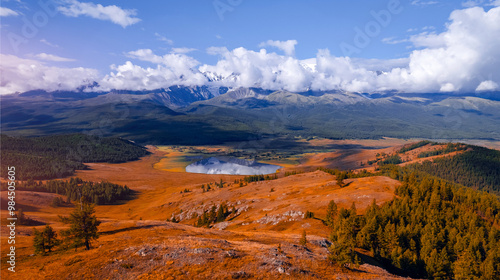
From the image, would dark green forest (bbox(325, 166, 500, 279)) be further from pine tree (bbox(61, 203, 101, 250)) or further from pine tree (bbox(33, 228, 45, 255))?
pine tree (bbox(33, 228, 45, 255))

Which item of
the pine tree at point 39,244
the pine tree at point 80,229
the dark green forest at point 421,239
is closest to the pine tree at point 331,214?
the dark green forest at point 421,239

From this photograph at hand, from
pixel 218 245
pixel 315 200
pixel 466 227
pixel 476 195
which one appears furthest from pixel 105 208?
pixel 476 195

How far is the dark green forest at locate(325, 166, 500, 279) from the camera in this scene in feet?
195

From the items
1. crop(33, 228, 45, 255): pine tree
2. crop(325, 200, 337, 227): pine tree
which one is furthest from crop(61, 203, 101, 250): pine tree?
crop(325, 200, 337, 227): pine tree

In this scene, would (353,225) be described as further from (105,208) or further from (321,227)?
(105,208)

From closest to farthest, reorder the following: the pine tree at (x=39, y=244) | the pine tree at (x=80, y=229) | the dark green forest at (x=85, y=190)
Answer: the pine tree at (x=39, y=244) < the pine tree at (x=80, y=229) < the dark green forest at (x=85, y=190)

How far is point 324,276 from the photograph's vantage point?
128 feet

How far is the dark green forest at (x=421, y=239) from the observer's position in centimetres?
5934

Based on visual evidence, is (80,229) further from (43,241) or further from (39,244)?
(39,244)

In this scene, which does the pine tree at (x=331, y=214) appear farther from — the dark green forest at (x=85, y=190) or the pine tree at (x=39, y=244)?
the dark green forest at (x=85, y=190)

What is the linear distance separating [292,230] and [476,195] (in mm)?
89542

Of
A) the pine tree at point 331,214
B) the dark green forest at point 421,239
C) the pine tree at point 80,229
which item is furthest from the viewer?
the pine tree at point 331,214

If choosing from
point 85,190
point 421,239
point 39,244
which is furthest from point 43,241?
point 85,190

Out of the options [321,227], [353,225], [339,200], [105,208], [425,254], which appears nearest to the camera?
[425,254]
